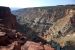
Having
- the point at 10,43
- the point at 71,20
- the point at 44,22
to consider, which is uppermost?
the point at 10,43

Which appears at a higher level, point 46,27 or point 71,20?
point 71,20

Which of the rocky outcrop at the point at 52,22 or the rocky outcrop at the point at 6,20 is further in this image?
the rocky outcrop at the point at 52,22

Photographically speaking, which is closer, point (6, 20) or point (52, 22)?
point (6, 20)

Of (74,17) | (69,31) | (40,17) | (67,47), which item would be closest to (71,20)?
(74,17)

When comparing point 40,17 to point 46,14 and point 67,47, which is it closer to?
point 46,14

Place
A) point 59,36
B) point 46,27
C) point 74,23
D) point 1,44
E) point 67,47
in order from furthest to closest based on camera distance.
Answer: point 46,27 → point 74,23 → point 59,36 → point 67,47 → point 1,44

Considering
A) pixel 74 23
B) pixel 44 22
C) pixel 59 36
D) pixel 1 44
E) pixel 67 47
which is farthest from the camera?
pixel 44 22

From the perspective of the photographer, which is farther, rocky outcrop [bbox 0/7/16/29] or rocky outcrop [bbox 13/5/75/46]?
rocky outcrop [bbox 13/5/75/46]

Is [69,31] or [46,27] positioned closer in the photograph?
[69,31]

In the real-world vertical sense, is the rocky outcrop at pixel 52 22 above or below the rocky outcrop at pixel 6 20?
below

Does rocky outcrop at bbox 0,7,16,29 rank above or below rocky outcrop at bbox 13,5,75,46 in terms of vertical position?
above

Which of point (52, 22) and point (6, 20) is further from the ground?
point (6, 20)
